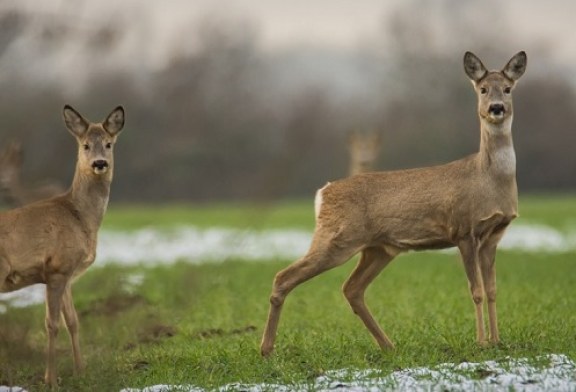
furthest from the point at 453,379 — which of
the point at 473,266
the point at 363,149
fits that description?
the point at 363,149

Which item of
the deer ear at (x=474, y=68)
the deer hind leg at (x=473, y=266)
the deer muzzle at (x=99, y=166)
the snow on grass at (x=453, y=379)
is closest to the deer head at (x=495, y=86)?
the deer ear at (x=474, y=68)

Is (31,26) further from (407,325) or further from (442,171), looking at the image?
(407,325)

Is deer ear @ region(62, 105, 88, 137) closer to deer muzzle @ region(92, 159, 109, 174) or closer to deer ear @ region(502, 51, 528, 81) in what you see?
deer muzzle @ region(92, 159, 109, 174)

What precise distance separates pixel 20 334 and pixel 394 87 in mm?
47364

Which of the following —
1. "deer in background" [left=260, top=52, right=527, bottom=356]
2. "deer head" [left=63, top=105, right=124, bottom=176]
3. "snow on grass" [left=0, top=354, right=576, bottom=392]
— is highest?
"deer head" [left=63, top=105, right=124, bottom=176]

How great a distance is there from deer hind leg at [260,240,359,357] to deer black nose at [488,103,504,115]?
4.87 feet

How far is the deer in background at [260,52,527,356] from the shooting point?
8500mm

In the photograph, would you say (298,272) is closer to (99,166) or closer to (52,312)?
(99,166)

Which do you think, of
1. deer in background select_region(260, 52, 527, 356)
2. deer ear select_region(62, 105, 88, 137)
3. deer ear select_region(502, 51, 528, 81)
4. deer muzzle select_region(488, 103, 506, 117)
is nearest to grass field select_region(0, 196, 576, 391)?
deer in background select_region(260, 52, 527, 356)

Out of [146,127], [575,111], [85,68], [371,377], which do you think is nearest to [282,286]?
[371,377]

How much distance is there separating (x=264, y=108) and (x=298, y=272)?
152cm

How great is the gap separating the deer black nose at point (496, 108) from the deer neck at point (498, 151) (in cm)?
13

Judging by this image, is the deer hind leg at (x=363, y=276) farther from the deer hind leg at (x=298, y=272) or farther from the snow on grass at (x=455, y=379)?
the snow on grass at (x=455, y=379)

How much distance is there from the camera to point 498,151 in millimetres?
8734
